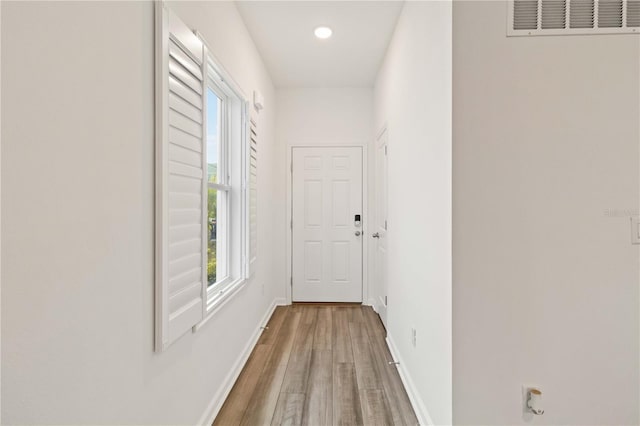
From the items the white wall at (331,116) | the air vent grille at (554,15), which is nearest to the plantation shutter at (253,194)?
the white wall at (331,116)

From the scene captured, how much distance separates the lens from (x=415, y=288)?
2102 mm

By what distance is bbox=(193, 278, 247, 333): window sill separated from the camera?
69.3 inches

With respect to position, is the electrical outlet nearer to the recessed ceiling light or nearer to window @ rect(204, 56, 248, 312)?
window @ rect(204, 56, 248, 312)

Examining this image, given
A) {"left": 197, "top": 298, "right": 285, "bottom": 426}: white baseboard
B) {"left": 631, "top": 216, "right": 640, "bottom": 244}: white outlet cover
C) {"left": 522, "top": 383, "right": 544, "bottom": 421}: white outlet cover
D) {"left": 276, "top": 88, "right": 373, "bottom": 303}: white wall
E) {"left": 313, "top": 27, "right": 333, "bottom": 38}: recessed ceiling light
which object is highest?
{"left": 313, "top": 27, "right": 333, "bottom": 38}: recessed ceiling light

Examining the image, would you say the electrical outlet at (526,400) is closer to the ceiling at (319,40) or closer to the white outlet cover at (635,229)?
the white outlet cover at (635,229)

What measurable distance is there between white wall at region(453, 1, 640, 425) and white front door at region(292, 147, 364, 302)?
107 inches

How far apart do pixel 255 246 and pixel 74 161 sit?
7.08ft

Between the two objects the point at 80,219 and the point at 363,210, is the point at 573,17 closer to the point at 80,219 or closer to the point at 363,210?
the point at 80,219

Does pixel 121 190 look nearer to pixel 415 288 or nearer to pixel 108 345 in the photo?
pixel 108 345

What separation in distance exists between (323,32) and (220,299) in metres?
2.35

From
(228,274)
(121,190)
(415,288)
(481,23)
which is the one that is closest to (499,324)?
(415,288)

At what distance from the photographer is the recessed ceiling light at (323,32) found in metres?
2.81

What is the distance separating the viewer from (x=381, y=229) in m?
3.65

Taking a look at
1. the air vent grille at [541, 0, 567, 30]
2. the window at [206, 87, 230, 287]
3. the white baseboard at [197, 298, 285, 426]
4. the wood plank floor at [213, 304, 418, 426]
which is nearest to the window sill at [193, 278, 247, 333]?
the window at [206, 87, 230, 287]
